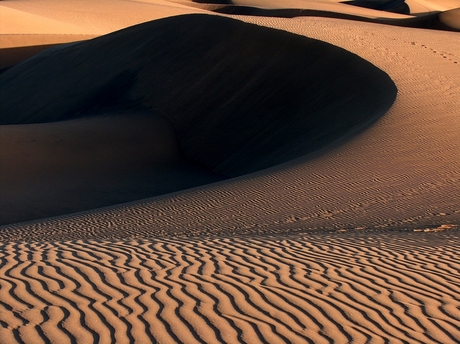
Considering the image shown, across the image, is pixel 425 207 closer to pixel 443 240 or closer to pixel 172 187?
pixel 443 240

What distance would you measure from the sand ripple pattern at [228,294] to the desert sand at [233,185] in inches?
0.8

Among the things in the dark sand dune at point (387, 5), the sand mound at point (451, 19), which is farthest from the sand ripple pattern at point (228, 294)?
the dark sand dune at point (387, 5)

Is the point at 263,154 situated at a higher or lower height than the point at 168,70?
lower

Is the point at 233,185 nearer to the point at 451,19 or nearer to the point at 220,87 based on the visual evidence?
the point at 220,87

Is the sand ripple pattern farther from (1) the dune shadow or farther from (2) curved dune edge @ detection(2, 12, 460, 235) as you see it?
(1) the dune shadow

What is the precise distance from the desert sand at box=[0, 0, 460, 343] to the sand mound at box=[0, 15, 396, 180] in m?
0.08

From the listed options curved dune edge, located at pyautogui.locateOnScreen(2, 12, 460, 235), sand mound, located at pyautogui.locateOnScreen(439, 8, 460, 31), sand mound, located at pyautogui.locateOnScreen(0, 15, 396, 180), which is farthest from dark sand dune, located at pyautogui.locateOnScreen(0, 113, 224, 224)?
sand mound, located at pyautogui.locateOnScreen(439, 8, 460, 31)

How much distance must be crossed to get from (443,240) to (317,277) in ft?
8.99

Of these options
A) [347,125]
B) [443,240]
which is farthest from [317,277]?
[347,125]

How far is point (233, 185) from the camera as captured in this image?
1226cm

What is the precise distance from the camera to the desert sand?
4547 mm

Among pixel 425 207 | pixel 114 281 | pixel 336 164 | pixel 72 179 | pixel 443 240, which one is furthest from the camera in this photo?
pixel 72 179

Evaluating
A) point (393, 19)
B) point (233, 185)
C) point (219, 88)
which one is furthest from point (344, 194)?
point (393, 19)

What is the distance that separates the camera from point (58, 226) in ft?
34.2
